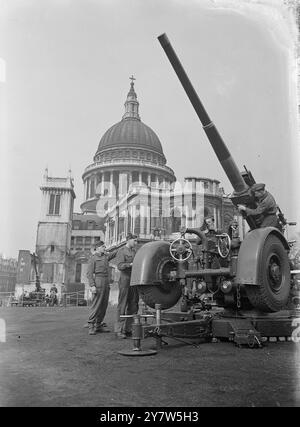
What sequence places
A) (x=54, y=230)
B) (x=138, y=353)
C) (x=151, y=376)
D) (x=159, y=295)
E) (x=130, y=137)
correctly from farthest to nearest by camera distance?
(x=130, y=137)
(x=54, y=230)
(x=159, y=295)
(x=138, y=353)
(x=151, y=376)

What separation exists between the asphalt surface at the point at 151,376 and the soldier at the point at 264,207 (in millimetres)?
1695

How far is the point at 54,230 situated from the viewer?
193 ft

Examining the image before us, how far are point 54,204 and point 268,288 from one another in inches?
2200

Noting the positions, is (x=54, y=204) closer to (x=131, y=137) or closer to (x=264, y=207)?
(x=131, y=137)

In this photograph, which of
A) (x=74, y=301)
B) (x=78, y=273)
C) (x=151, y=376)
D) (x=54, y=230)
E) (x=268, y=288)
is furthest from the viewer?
(x=78, y=273)

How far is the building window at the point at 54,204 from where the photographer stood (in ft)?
188

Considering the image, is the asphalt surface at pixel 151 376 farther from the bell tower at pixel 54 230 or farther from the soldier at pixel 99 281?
the bell tower at pixel 54 230

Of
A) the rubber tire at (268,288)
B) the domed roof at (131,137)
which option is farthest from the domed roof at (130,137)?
the rubber tire at (268,288)

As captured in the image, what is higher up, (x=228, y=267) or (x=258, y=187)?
(x=258, y=187)

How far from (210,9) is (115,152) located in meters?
63.2

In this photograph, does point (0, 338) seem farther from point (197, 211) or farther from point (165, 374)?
point (197, 211)

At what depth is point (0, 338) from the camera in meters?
5.32

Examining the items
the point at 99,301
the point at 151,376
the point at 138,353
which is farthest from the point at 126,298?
the point at 151,376
